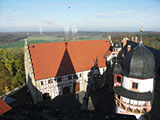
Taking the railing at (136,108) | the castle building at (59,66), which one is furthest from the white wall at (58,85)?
the railing at (136,108)

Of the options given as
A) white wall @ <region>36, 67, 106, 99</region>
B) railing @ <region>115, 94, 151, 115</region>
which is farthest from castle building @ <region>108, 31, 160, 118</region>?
white wall @ <region>36, 67, 106, 99</region>

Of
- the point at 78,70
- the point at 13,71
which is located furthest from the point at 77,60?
the point at 13,71

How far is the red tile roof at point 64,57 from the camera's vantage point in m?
20.5

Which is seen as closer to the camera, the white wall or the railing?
the railing

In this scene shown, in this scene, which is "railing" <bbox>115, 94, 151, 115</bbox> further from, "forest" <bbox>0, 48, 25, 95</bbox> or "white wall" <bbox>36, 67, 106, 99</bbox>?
"forest" <bbox>0, 48, 25, 95</bbox>

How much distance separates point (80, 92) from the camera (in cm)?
2364

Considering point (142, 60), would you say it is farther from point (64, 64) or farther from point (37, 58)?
point (37, 58)

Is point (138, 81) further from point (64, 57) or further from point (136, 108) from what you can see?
point (64, 57)

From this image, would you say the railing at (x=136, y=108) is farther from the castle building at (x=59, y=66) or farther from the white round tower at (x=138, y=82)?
the castle building at (x=59, y=66)

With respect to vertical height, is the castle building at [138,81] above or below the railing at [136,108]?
above

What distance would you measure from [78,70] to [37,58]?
7.68m

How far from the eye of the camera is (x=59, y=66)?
2153cm

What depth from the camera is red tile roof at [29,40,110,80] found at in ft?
67.3

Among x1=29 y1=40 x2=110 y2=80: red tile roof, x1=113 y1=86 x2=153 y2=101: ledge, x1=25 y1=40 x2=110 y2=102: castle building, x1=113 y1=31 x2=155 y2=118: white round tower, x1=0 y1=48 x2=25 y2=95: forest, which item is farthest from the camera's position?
x1=0 y1=48 x2=25 y2=95: forest
